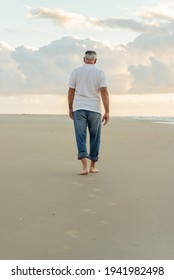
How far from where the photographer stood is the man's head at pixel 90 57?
23.6 ft

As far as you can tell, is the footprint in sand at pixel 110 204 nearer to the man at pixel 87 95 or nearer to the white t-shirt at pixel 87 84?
the man at pixel 87 95

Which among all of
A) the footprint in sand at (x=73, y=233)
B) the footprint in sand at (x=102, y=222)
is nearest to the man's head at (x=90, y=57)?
the footprint in sand at (x=102, y=222)

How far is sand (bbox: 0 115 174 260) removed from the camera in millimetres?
3793

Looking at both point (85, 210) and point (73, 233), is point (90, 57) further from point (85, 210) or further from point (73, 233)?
point (73, 233)

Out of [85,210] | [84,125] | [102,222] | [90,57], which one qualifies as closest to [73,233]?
[102,222]

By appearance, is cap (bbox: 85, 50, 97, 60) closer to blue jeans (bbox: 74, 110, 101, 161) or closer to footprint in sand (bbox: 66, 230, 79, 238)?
blue jeans (bbox: 74, 110, 101, 161)

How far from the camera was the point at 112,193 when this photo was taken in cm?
575

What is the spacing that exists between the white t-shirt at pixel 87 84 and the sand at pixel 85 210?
0.99m

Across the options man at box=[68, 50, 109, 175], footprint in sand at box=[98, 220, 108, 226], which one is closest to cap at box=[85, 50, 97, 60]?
man at box=[68, 50, 109, 175]

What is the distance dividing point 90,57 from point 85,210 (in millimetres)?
2961

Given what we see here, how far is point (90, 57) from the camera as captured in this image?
7.21 m

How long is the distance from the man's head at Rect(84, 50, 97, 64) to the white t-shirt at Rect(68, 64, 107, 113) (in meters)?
0.06

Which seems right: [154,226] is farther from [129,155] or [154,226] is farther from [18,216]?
[129,155]

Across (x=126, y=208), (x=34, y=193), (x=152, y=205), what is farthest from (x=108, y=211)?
(x=34, y=193)
